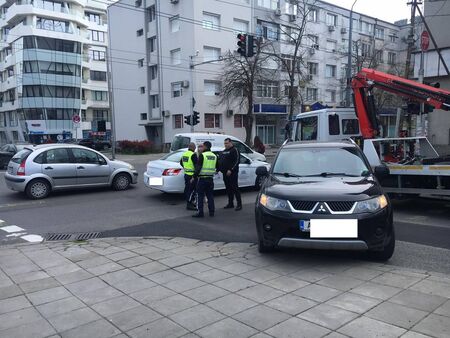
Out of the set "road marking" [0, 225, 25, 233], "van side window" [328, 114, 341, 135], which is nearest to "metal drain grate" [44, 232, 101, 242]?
"road marking" [0, 225, 25, 233]

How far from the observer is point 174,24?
3806cm

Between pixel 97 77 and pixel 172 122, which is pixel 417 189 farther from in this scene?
pixel 97 77

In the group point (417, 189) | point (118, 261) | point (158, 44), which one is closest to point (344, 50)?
point (158, 44)

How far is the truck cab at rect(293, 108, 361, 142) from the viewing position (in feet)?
41.5

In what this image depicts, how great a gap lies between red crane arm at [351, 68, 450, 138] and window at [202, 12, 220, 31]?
2743cm

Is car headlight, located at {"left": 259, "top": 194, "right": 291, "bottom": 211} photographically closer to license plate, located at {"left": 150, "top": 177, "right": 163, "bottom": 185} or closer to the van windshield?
license plate, located at {"left": 150, "top": 177, "right": 163, "bottom": 185}

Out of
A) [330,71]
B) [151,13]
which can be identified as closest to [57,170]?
[151,13]

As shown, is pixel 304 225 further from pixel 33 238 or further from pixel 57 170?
pixel 57 170

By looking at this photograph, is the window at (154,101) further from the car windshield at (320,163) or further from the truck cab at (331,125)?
the car windshield at (320,163)

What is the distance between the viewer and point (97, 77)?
211 ft

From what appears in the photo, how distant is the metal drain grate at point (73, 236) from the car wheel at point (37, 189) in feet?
15.0

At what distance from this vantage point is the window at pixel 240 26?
38.3 m

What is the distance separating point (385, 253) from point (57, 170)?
972 cm

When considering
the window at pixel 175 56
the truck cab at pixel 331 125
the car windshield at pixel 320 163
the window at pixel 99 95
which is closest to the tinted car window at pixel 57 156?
the truck cab at pixel 331 125
